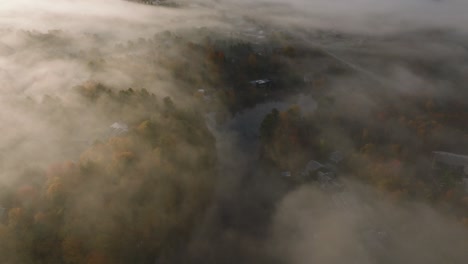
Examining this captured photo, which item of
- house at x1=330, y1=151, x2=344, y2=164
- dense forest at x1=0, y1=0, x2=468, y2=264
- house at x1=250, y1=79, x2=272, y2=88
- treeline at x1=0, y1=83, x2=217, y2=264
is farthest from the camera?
house at x1=250, y1=79, x2=272, y2=88

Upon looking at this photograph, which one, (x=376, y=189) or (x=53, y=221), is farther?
(x=376, y=189)

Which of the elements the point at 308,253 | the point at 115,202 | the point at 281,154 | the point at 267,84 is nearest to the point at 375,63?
the point at 267,84

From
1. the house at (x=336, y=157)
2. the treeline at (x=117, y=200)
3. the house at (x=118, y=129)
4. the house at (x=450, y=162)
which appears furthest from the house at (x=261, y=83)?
the house at (x=450, y=162)

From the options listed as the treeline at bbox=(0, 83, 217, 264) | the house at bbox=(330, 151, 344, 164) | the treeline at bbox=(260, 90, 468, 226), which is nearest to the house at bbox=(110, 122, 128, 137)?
the treeline at bbox=(0, 83, 217, 264)

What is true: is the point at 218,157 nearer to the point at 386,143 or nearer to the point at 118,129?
the point at 118,129

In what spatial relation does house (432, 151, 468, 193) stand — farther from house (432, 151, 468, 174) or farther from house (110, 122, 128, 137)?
house (110, 122, 128, 137)

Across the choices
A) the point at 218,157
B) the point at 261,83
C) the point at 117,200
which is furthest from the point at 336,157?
the point at 117,200

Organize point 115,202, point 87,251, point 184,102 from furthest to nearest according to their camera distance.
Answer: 1. point 184,102
2. point 115,202
3. point 87,251

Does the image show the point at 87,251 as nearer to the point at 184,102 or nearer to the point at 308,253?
the point at 308,253

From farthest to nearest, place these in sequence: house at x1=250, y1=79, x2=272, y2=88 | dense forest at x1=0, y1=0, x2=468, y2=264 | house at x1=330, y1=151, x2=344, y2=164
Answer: house at x1=250, y1=79, x2=272, y2=88, house at x1=330, y1=151, x2=344, y2=164, dense forest at x1=0, y1=0, x2=468, y2=264
